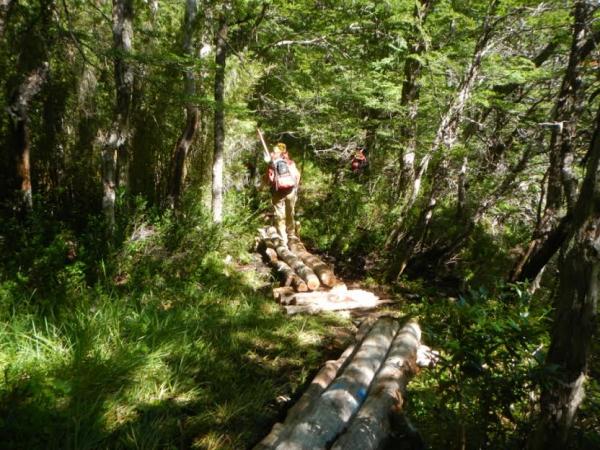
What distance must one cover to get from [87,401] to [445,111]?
6.01 m

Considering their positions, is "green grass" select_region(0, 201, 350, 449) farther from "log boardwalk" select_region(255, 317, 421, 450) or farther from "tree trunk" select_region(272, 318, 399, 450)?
"tree trunk" select_region(272, 318, 399, 450)

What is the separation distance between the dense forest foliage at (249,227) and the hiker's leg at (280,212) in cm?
60

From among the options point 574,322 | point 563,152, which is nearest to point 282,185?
point 563,152

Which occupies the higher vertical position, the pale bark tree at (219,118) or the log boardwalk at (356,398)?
the pale bark tree at (219,118)

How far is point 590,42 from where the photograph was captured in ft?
15.5

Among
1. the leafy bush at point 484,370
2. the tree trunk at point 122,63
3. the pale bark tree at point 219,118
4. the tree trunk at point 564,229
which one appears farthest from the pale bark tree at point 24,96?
the tree trunk at point 564,229

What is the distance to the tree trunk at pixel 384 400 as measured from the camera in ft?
8.83

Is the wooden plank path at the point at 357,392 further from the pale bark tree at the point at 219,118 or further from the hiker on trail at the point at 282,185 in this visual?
the hiker on trail at the point at 282,185

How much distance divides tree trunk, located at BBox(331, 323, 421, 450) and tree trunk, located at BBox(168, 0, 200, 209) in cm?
471

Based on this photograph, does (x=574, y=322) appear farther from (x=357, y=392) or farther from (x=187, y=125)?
(x=187, y=125)

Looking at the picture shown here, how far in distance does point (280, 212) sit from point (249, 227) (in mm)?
758

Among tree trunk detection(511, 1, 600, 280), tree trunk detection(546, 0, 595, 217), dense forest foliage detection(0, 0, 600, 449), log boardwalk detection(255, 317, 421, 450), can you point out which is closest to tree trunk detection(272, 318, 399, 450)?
log boardwalk detection(255, 317, 421, 450)

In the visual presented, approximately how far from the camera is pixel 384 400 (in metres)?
3.07

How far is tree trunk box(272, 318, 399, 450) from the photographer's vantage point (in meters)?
2.64
